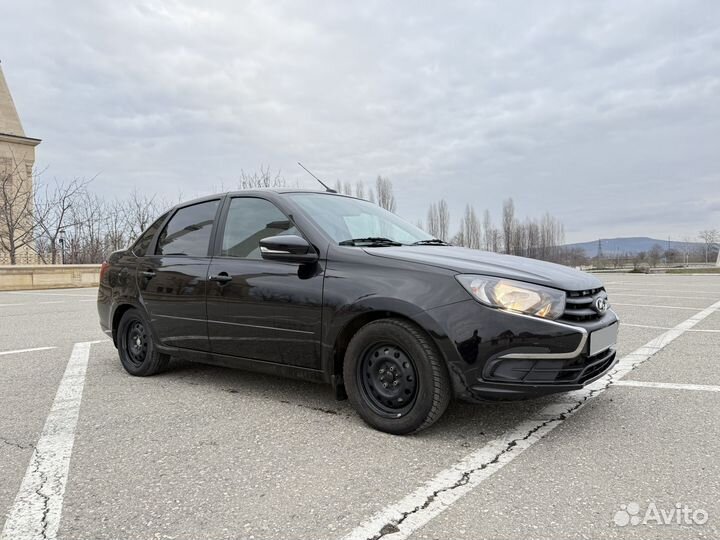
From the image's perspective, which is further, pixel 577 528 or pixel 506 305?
pixel 506 305

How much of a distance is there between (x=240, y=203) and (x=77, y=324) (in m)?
5.41

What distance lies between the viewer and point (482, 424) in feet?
10.6

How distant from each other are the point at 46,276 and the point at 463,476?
19826 mm

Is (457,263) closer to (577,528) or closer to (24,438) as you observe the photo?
(577,528)

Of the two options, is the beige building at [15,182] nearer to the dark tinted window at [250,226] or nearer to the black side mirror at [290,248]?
the dark tinted window at [250,226]

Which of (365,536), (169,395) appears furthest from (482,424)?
(169,395)

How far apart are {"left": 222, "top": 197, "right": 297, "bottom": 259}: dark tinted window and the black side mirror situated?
9.3 inches

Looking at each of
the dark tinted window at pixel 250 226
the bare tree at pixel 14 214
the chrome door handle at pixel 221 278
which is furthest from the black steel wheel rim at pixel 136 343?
the bare tree at pixel 14 214

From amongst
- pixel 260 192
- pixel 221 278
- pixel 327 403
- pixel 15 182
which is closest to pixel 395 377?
pixel 327 403

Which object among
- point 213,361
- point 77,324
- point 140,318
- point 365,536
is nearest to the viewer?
point 365,536

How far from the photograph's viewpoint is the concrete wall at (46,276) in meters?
17.7

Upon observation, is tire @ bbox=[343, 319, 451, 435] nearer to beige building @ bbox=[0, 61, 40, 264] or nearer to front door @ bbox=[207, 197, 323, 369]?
front door @ bbox=[207, 197, 323, 369]

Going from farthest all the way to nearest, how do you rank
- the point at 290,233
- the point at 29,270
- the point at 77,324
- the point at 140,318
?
the point at 29,270, the point at 77,324, the point at 140,318, the point at 290,233

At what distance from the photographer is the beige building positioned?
942 inches
